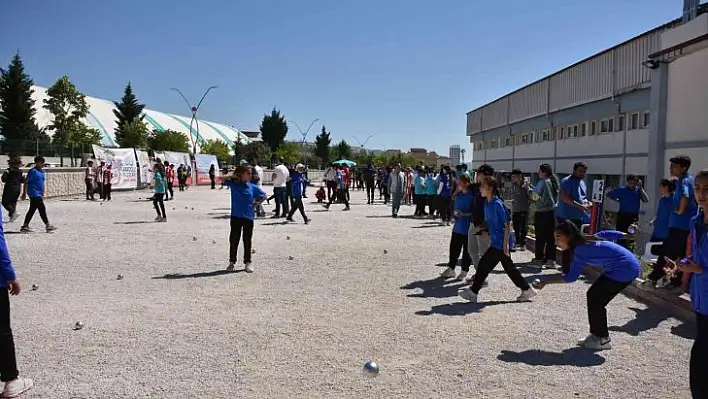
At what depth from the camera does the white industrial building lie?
12.5m

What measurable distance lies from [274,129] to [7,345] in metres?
116

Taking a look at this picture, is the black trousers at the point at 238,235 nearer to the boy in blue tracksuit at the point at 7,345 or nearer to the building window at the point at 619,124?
the boy in blue tracksuit at the point at 7,345

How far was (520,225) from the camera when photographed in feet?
40.2

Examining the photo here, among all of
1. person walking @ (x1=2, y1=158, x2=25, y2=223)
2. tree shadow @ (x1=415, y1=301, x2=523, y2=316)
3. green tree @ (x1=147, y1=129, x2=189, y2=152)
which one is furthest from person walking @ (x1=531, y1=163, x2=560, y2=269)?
green tree @ (x1=147, y1=129, x2=189, y2=152)

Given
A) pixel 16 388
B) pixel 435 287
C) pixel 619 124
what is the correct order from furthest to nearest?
pixel 619 124 < pixel 435 287 < pixel 16 388

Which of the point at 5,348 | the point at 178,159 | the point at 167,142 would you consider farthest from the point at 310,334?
the point at 167,142

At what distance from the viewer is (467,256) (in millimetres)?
8867

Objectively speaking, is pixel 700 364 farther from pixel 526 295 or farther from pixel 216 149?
pixel 216 149

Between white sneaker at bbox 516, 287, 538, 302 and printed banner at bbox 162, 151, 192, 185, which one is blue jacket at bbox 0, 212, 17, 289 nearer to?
white sneaker at bbox 516, 287, 538, 302

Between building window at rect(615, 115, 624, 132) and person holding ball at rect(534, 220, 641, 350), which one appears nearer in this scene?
person holding ball at rect(534, 220, 641, 350)

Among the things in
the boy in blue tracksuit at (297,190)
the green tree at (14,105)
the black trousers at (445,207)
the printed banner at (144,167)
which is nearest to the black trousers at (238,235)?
the boy in blue tracksuit at (297,190)

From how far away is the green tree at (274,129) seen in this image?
118m

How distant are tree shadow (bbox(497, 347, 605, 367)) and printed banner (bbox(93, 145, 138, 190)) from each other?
29.3 m

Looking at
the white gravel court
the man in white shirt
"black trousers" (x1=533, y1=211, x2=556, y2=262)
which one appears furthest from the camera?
the man in white shirt
